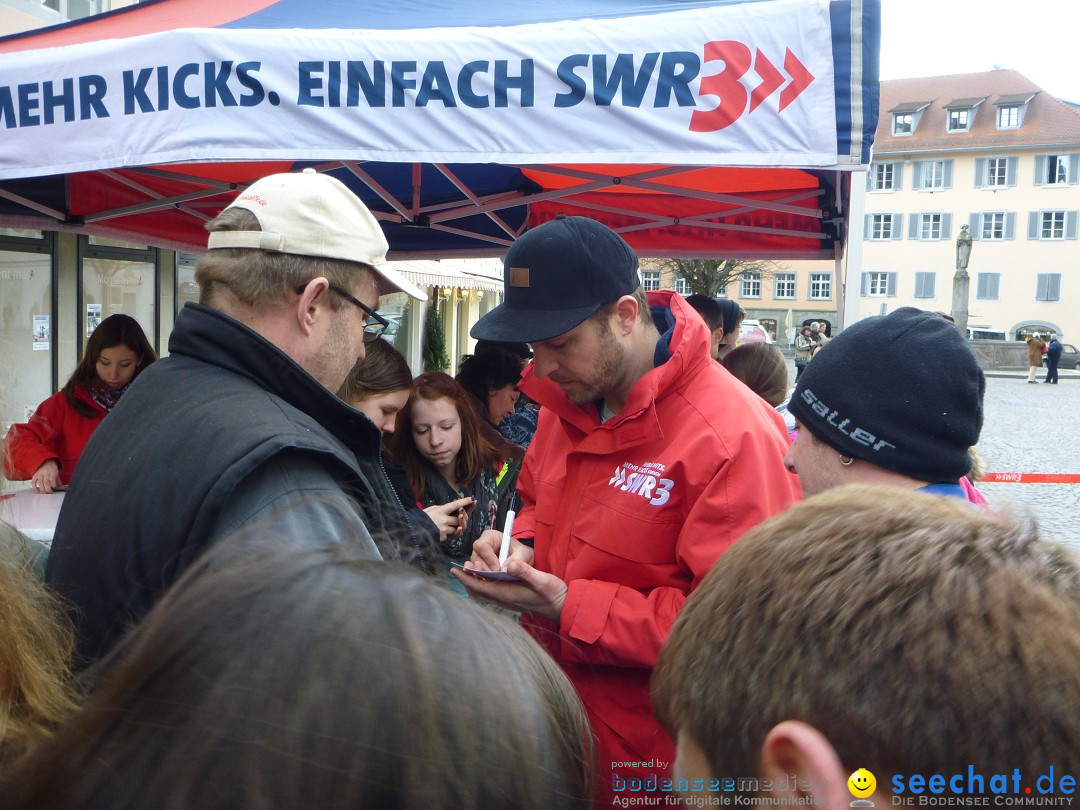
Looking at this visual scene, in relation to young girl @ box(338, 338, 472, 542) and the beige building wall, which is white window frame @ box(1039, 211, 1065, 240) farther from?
young girl @ box(338, 338, 472, 542)

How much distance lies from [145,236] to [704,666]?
20.6 feet

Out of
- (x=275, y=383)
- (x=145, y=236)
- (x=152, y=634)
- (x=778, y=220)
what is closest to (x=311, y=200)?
(x=275, y=383)

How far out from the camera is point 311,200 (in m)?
1.75

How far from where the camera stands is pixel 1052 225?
48.5 meters

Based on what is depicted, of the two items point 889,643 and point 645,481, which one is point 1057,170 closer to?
point 645,481

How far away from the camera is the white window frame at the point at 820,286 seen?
192ft

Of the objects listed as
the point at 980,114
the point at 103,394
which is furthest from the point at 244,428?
the point at 980,114

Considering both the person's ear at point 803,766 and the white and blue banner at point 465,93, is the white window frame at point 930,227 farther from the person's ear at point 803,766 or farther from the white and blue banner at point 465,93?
the person's ear at point 803,766

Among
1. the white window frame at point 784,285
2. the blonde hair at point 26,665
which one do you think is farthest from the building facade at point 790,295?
the blonde hair at point 26,665

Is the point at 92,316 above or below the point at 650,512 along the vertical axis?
above

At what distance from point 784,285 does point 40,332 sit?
55307 mm

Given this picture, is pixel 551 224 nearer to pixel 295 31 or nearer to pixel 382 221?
pixel 295 31

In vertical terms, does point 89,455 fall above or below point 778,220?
below

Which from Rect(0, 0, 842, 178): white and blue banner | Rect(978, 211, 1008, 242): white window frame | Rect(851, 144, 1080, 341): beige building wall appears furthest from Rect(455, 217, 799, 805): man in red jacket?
Rect(978, 211, 1008, 242): white window frame
